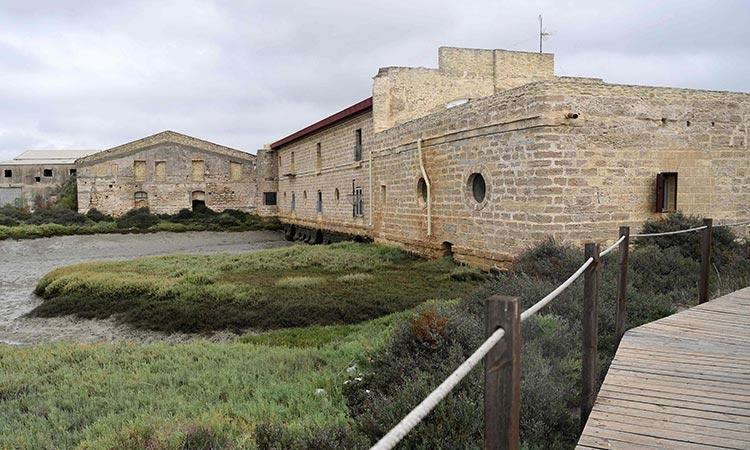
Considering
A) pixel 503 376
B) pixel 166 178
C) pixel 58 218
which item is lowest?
pixel 58 218

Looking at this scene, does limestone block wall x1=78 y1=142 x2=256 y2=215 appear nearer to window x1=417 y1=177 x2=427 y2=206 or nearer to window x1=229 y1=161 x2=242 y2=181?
window x1=229 y1=161 x2=242 y2=181

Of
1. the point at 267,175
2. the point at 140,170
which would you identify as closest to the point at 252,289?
the point at 267,175

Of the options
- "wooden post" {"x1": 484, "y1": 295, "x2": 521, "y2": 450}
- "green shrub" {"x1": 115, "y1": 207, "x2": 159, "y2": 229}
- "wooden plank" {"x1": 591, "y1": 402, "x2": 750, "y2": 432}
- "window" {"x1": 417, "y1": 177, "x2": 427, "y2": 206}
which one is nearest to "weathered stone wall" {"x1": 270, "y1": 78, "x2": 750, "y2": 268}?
"window" {"x1": 417, "y1": 177, "x2": 427, "y2": 206}

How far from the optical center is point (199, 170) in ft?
115

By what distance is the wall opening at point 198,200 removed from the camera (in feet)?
114

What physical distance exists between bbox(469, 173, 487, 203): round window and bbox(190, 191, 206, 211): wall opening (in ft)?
82.6

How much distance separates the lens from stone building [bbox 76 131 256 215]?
33.5 m

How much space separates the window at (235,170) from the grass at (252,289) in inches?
769

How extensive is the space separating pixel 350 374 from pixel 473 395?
2.01 meters

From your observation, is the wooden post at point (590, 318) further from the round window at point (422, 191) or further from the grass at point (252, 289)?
the round window at point (422, 191)

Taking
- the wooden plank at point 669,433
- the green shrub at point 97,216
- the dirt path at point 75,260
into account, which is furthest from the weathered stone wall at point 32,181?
the wooden plank at point 669,433

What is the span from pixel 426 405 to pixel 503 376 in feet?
1.61

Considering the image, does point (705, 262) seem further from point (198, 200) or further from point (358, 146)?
point (198, 200)

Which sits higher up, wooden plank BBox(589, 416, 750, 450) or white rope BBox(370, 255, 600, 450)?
white rope BBox(370, 255, 600, 450)
